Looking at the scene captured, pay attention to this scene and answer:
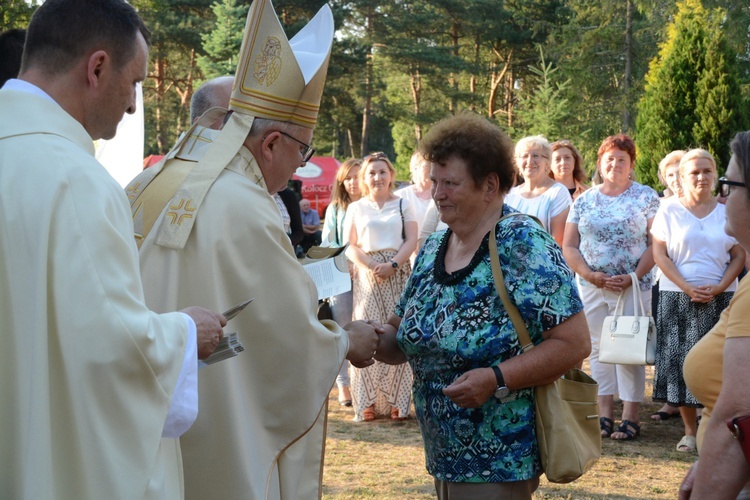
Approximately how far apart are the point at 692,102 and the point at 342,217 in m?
8.38

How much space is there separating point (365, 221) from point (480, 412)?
182 inches

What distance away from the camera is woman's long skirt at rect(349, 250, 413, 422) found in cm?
770

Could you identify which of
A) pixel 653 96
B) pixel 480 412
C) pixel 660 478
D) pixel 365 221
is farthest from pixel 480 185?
pixel 653 96

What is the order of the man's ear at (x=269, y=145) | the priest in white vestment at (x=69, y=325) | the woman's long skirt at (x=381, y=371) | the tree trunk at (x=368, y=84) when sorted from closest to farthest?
the priest in white vestment at (x=69, y=325) → the man's ear at (x=269, y=145) → the woman's long skirt at (x=381, y=371) → the tree trunk at (x=368, y=84)

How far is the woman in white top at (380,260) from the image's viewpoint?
7605 mm

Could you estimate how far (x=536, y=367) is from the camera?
301cm

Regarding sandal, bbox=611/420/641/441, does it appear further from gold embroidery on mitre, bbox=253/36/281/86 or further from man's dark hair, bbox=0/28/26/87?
man's dark hair, bbox=0/28/26/87

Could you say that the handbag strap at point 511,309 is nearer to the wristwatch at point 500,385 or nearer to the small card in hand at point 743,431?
the wristwatch at point 500,385

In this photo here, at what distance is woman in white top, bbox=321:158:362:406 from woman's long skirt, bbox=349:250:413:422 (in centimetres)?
47

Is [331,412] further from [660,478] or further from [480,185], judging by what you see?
[480,185]

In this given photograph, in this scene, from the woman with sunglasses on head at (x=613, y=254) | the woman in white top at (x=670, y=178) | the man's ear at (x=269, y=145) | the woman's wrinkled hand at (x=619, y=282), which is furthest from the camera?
the woman in white top at (x=670, y=178)

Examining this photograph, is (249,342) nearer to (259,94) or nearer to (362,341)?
(362,341)

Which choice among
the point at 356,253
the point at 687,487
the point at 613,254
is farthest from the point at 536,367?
the point at 356,253

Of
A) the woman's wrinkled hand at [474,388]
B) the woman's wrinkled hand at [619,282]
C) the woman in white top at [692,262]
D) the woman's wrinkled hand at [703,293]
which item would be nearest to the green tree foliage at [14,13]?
the woman's wrinkled hand at [619,282]
